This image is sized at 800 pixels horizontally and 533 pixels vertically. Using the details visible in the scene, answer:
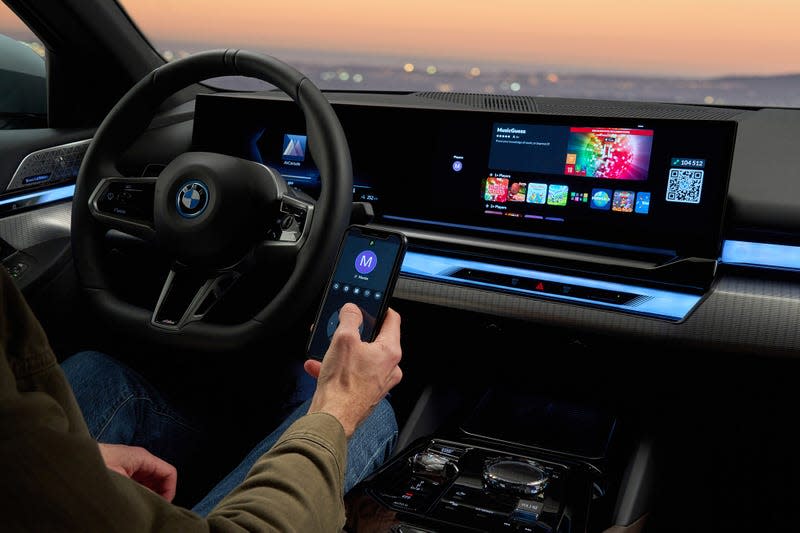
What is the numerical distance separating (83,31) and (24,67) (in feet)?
0.84

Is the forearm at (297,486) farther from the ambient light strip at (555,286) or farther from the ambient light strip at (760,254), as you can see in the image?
the ambient light strip at (760,254)

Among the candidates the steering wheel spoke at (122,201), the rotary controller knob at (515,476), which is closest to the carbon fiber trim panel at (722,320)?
the rotary controller knob at (515,476)

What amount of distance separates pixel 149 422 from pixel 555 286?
0.87 m

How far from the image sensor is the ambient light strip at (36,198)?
1.98 m

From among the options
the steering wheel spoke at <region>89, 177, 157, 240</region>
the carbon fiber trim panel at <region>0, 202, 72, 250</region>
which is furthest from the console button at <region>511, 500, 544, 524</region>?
the carbon fiber trim panel at <region>0, 202, 72, 250</region>

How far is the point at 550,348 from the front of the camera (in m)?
1.87

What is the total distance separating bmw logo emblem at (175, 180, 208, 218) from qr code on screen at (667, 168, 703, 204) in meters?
0.91

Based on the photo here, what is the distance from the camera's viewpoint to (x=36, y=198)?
2.06 metres

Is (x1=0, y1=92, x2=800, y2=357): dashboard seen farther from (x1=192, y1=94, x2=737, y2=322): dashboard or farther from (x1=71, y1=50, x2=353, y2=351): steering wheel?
(x1=71, y1=50, x2=353, y2=351): steering wheel

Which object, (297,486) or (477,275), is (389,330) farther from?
(477,275)

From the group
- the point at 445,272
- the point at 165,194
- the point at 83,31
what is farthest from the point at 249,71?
the point at 83,31

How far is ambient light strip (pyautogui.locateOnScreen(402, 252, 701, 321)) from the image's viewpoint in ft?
5.49

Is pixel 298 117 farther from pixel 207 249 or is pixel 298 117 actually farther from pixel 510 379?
pixel 510 379

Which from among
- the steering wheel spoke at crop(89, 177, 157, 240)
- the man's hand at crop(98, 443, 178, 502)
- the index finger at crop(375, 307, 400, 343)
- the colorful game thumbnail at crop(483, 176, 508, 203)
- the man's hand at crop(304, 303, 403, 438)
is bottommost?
the man's hand at crop(98, 443, 178, 502)
